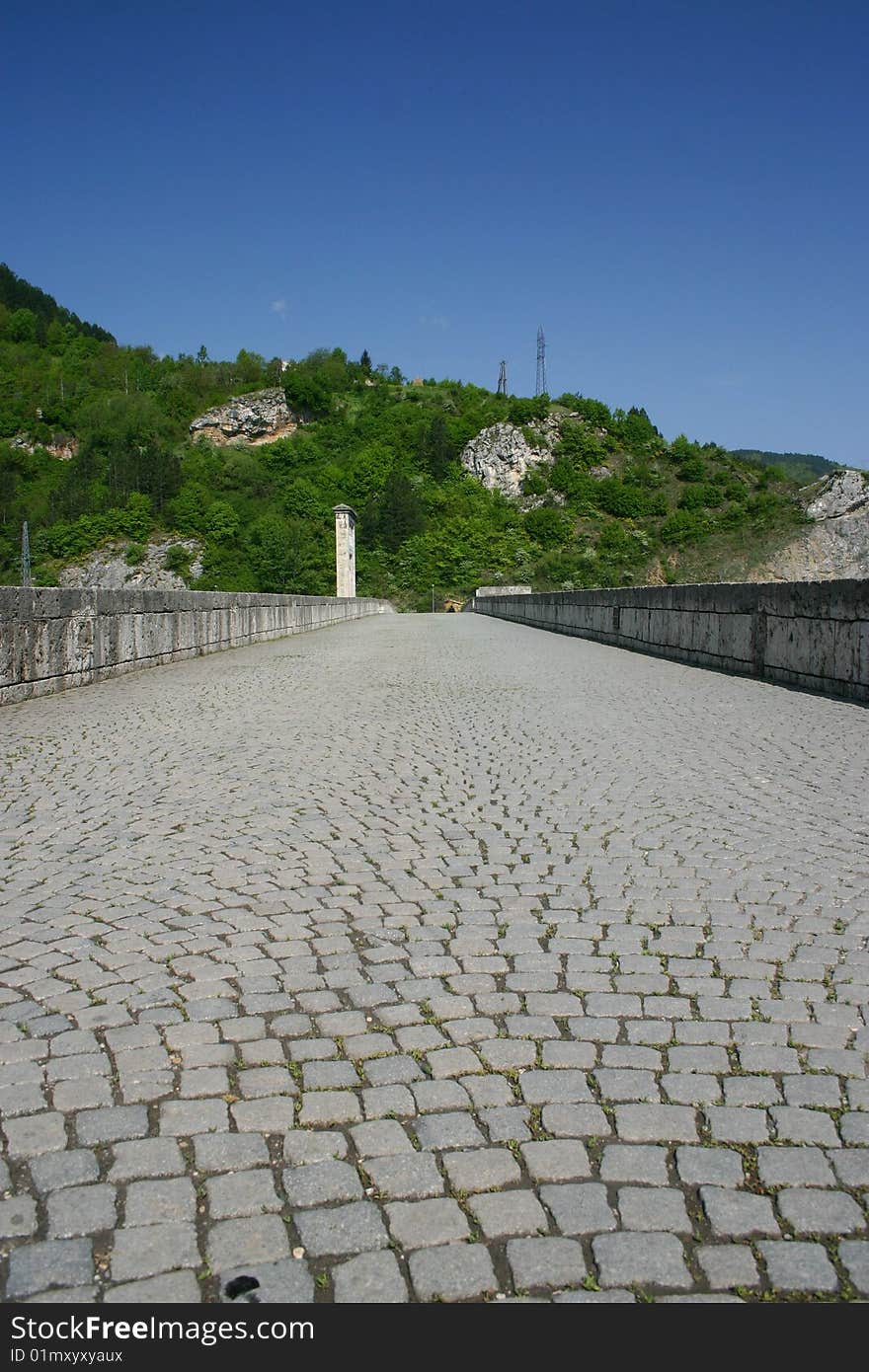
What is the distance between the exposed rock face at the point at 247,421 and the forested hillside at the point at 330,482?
2.45m

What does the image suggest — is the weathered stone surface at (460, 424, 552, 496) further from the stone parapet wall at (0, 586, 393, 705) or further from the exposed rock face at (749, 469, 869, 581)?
the stone parapet wall at (0, 586, 393, 705)

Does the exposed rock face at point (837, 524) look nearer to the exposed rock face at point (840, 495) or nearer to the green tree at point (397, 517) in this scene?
the exposed rock face at point (840, 495)

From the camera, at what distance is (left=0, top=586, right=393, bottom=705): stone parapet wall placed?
9.76 m

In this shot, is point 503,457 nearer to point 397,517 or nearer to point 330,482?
point 330,482

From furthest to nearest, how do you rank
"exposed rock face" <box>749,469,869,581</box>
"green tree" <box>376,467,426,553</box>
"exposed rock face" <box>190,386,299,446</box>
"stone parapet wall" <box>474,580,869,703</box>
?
1. "exposed rock face" <box>190,386,299,446</box>
2. "green tree" <box>376,467,426,553</box>
3. "exposed rock face" <box>749,469,869,581</box>
4. "stone parapet wall" <box>474,580,869,703</box>

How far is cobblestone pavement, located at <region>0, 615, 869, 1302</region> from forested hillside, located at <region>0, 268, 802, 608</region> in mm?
79415

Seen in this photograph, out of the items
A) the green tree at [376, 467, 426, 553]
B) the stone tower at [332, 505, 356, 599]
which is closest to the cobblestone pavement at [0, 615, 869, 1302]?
the stone tower at [332, 505, 356, 599]

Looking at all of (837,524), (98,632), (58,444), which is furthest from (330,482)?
(98,632)

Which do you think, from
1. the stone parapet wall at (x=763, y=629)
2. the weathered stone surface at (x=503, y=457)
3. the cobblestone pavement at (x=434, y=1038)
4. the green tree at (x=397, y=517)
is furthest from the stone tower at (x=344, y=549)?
the weathered stone surface at (x=503, y=457)

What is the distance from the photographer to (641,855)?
4.40 metres

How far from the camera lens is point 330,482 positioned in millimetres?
124500

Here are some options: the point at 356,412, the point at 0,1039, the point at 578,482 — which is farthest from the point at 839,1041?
the point at 356,412

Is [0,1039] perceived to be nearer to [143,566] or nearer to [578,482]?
[143,566]

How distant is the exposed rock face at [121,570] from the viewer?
104875mm
